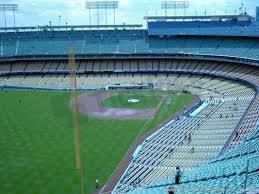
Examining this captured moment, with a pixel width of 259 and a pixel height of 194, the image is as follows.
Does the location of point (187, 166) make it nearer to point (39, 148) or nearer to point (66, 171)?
point (66, 171)

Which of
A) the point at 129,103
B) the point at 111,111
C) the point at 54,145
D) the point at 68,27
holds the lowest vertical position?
the point at 54,145

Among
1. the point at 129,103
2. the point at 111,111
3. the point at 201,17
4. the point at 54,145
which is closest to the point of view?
the point at 54,145

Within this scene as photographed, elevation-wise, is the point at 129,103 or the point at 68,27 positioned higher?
the point at 68,27

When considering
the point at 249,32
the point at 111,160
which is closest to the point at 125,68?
the point at 249,32

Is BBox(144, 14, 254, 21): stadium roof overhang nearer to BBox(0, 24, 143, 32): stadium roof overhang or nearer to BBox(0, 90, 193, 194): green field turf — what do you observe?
BBox(0, 24, 143, 32): stadium roof overhang

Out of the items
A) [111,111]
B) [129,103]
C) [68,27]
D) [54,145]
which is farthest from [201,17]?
[54,145]

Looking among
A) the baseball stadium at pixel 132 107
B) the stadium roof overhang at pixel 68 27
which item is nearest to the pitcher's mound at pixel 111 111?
the baseball stadium at pixel 132 107

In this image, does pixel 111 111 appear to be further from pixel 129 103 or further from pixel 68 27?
pixel 68 27
